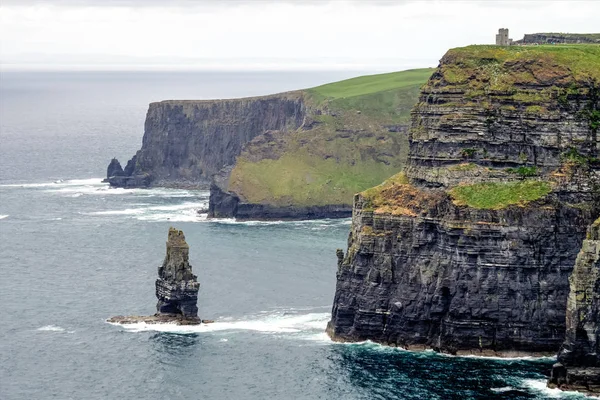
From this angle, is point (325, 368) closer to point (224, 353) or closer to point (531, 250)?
point (224, 353)

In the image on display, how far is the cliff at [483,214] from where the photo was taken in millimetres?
152750

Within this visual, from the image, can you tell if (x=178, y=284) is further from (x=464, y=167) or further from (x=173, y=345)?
(x=464, y=167)

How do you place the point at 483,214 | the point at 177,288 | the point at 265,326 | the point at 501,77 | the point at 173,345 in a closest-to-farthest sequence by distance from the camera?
the point at 483,214
the point at 173,345
the point at 501,77
the point at 177,288
the point at 265,326

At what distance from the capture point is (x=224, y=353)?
15625 cm

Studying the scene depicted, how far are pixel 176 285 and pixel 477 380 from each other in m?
37.8

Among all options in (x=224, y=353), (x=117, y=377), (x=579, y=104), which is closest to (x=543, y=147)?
(x=579, y=104)

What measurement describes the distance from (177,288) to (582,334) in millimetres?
46669

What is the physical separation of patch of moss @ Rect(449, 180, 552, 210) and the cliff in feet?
0.52

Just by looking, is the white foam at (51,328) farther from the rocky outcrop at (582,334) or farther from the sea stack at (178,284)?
the rocky outcrop at (582,334)

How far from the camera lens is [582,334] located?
13975cm

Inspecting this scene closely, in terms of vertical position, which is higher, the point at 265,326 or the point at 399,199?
the point at 399,199

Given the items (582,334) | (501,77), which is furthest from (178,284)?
(582,334)

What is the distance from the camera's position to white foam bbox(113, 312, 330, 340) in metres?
166

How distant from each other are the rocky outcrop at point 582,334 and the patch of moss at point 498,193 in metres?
15.5
